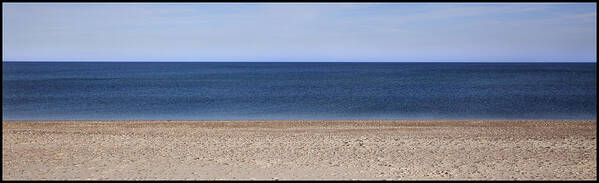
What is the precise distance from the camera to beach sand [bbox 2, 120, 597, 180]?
27.3 feet

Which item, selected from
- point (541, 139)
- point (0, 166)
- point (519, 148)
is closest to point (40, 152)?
point (0, 166)

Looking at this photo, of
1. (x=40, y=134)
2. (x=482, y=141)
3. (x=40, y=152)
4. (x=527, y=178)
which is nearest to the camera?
(x=527, y=178)

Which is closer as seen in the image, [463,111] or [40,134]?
[40,134]

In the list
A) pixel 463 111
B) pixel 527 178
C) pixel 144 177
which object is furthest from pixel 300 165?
pixel 463 111

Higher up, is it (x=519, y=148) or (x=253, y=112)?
(x=519, y=148)

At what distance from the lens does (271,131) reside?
14.5 meters

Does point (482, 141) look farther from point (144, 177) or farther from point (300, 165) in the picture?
point (144, 177)

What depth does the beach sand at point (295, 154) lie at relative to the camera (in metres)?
8.32

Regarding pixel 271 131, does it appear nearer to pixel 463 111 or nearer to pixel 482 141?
pixel 482 141

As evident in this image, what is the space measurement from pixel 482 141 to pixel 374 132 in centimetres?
317

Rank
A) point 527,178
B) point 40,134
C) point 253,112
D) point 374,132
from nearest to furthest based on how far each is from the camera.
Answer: point 527,178 → point 40,134 → point 374,132 → point 253,112

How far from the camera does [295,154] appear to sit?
1019 cm

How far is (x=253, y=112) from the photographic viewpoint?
26.7m

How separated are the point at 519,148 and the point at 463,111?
56.9 feet
